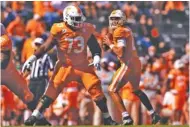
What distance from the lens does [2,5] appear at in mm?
19844

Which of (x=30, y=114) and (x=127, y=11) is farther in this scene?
(x=127, y=11)

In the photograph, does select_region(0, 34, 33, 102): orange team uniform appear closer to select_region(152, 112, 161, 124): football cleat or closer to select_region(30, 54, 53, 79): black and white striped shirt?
select_region(30, 54, 53, 79): black and white striped shirt

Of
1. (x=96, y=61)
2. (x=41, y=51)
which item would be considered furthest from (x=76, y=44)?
(x=41, y=51)

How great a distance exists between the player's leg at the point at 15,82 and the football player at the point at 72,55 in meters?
0.20

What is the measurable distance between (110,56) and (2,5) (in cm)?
309

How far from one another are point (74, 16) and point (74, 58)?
64 cm

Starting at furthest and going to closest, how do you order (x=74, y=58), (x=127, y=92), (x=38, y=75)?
(x=38, y=75) < (x=127, y=92) < (x=74, y=58)

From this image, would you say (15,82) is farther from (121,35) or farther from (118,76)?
(121,35)

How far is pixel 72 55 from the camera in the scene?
17.1 metres

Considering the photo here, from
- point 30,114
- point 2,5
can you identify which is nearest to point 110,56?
point 30,114

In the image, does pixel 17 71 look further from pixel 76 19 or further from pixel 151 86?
pixel 151 86

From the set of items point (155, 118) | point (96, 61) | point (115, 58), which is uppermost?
point (96, 61)

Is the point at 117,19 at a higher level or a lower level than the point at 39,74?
higher

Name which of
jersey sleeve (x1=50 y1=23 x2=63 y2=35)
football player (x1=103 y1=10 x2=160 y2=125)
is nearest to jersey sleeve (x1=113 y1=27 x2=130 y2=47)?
football player (x1=103 y1=10 x2=160 y2=125)
